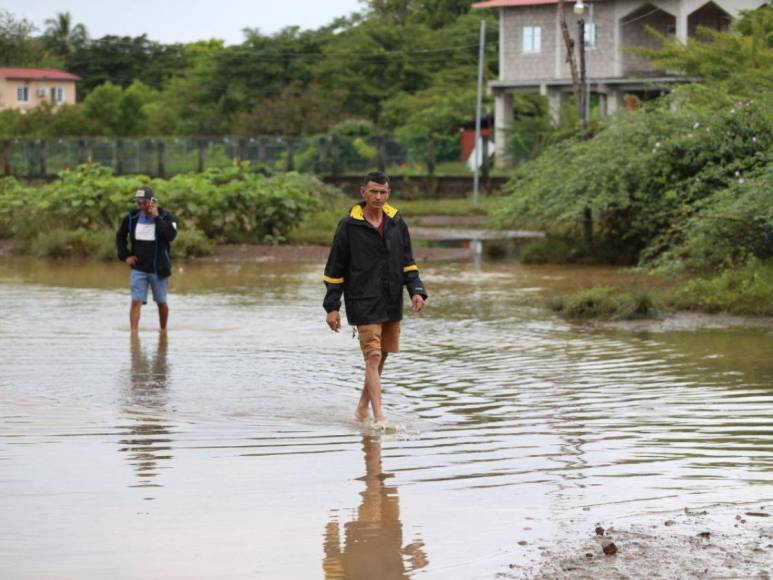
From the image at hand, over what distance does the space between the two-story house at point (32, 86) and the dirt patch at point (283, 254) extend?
69.7 metres

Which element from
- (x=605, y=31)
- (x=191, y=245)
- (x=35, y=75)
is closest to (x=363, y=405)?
(x=191, y=245)

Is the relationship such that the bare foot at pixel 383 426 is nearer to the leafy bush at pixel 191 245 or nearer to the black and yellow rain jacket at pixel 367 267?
the black and yellow rain jacket at pixel 367 267

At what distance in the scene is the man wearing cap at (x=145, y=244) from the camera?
16.2 metres

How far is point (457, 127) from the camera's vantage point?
A: 220 ft

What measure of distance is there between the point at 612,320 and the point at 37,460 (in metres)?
9.63

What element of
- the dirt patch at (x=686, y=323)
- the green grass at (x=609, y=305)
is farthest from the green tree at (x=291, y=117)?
the dirt patch at (x=686, y=323)

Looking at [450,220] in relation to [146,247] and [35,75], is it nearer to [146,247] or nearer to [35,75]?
[146,247]

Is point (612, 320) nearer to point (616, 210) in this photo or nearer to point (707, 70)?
point (616, 210)

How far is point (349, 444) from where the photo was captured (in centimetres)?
991

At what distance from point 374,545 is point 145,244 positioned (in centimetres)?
949

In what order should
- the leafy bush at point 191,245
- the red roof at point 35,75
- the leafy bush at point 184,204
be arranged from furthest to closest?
1. the red roof at point 35,75
2. the leafy bush at point 184,204
3. the leafy bush at point 191,245

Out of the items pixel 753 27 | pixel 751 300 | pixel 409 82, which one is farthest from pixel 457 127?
pixel 751 300

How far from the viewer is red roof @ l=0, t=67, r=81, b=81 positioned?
316ft

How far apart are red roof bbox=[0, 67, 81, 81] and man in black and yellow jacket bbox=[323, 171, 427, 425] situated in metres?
89.1
